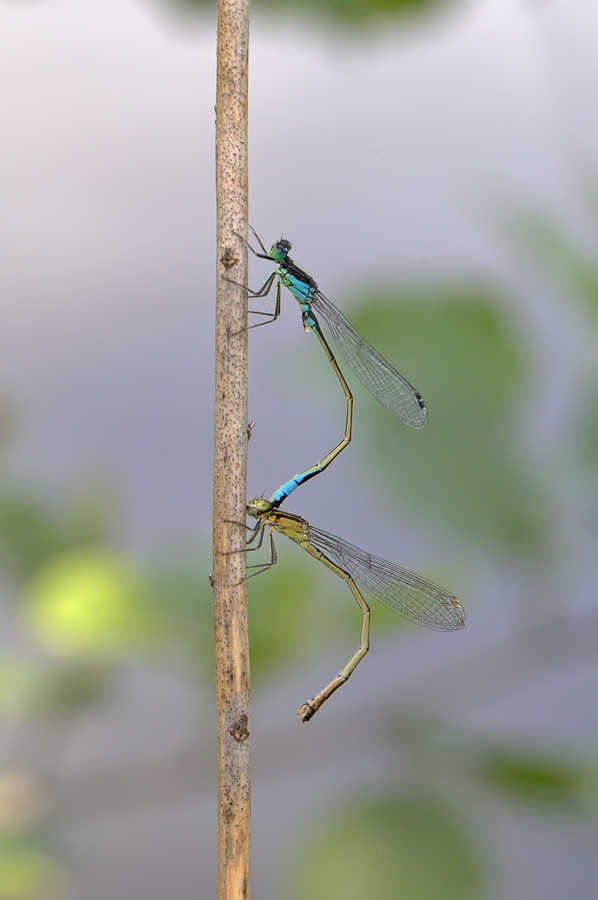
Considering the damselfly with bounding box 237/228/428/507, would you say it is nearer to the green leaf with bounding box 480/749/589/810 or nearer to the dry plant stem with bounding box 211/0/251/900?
the dry plant stem with bounding box 211/0/251/900

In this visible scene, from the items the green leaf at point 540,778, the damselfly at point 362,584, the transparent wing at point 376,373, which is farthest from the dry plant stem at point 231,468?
the green leaf at point 540,778

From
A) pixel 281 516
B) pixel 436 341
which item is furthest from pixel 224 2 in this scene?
pixel 281 516

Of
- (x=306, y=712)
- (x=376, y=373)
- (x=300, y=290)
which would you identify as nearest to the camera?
(x=306, y=712)

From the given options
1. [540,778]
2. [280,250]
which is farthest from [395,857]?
[280,250]

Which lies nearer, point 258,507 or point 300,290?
point 258,507

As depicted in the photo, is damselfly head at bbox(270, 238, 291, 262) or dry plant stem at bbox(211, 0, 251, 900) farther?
damselfly head at bbox(270, 238, 291, 262)

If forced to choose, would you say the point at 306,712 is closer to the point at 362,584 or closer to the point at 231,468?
the point at 362,584

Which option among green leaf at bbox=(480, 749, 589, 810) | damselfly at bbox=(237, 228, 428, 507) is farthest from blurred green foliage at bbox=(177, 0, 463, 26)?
green leaf at bbox=(480, 749, 589, 810)

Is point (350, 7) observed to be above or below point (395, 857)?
above
